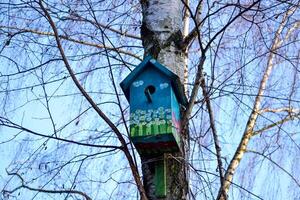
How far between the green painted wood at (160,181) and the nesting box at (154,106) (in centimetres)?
7

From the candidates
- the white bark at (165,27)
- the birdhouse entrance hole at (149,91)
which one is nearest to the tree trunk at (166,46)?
the white bark at (165,27)

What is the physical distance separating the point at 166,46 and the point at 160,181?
61cm

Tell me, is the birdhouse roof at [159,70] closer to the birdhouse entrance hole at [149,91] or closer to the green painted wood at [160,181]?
the birdhouse entrance hole at [149,91]

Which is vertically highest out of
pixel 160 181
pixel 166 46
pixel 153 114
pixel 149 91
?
pixel 166 46

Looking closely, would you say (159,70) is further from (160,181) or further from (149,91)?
(160,181)

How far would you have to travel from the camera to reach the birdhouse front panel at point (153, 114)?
216 centimetres

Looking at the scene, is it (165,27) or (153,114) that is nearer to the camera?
(153,114)

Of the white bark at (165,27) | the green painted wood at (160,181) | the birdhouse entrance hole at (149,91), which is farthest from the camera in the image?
the white bark at (165,27)

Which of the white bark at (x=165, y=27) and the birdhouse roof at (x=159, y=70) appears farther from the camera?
the white bark at (x=165, y=27)

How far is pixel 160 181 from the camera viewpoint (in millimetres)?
2133

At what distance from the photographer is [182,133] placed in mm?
2299

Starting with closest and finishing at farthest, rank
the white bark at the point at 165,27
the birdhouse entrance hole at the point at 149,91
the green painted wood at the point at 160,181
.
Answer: the green painted wood at the point at 160,181 → the birdhouse entrance hole at the point at 149,91 → the white bark at the point at 165,27

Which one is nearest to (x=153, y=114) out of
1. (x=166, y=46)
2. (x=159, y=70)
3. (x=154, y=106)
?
(x=154, y=106)

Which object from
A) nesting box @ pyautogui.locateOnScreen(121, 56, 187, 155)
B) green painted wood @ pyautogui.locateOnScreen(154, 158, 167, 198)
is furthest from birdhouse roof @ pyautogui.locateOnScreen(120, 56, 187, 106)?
green painted wood @ pyautogui.locateOnScreen(154, 158, 167, 198)
